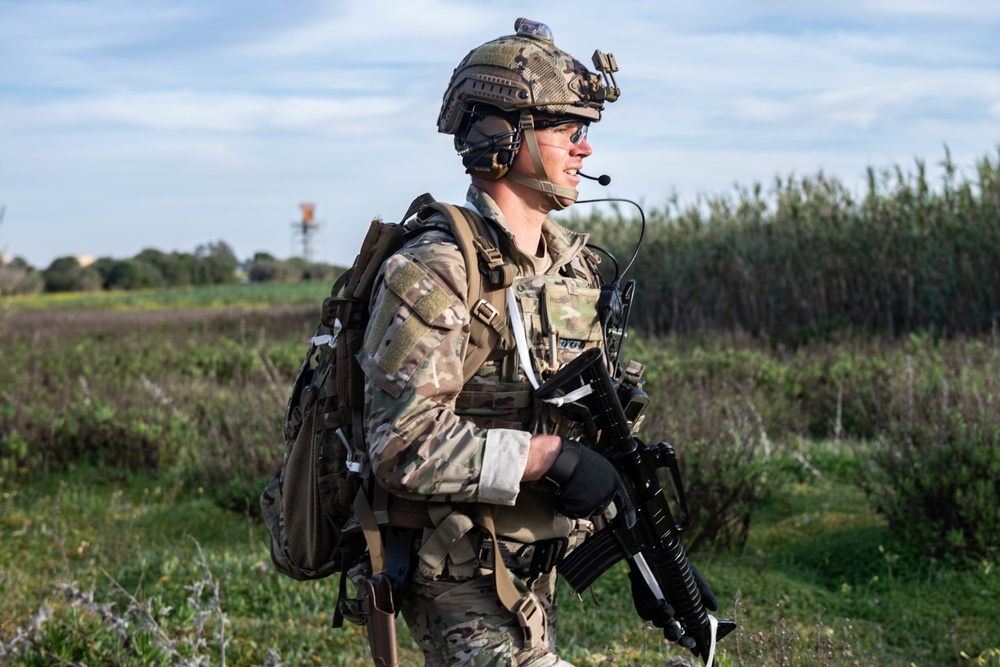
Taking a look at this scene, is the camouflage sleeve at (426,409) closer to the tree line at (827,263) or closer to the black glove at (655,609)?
the black glove at (655,609)

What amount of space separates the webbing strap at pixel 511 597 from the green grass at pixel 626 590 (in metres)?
1.12

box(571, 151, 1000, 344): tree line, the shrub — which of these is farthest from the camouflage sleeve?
box(571, 151, 1000, 344): tree line

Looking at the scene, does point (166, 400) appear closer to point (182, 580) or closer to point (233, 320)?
point (182, 580)

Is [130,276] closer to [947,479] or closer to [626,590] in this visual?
[626,590]

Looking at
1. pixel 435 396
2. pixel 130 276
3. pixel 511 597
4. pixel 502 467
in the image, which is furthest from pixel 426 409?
pixel 130 276

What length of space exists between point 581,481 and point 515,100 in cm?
97

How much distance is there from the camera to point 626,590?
5.44 metres

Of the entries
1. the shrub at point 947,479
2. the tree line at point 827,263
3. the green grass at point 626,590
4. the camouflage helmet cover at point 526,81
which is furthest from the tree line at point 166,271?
the camouflage helmet cover at point 526,81

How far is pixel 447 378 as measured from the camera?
7.48 feet

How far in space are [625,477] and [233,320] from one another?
19575 mm

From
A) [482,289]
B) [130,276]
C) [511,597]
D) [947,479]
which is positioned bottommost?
[947,479]

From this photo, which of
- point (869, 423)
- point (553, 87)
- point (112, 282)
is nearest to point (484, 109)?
point (553, 87)

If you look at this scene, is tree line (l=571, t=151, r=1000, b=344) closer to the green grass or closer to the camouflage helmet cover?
the green grass

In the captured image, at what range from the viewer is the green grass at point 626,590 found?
4504 mm
